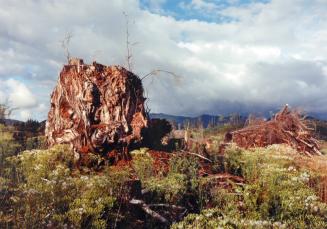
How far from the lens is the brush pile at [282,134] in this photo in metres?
24.2

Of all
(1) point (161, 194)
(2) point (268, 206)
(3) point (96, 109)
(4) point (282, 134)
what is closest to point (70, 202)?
(1) point (161, 194)

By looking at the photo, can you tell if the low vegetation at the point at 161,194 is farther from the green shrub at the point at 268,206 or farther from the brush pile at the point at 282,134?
the brush pile at the point at 282,134

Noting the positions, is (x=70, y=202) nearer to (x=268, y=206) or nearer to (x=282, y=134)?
(x=268, y=206)

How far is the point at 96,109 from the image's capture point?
16.1 m

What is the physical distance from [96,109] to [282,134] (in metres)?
12.0

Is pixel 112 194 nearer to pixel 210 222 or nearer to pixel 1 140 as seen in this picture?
pixel 210 222

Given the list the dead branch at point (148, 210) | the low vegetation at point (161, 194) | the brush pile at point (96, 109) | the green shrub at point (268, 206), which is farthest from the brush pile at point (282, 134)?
the dead branch at point (148, 210)

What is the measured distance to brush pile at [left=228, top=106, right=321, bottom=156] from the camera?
2422 cm

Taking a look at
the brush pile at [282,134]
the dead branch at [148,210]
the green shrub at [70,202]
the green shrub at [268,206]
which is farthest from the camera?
the brush pile at [282,134]

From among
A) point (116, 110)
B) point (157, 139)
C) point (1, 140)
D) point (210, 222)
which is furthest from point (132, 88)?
point (210, 222)

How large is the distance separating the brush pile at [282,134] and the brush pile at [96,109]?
9621 millimetres

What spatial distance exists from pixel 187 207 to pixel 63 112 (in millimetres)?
6866

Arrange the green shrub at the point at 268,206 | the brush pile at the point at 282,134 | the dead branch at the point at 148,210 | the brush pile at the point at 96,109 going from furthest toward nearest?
1. the brush pile at the point at 282,134
2. the brush pile at the point at 96,109
3. the dead branch at the point at 148,210
4. the green shrub at the point at 268,206

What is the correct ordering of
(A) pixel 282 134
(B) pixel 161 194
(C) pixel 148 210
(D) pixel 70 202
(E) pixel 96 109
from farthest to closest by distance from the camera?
1. (A) pixel 282 134
2. (E) pixel 96 109
3. (B) pixel 161 194
4. (C) pixel 148 210
5. (D) pixel 70 202
